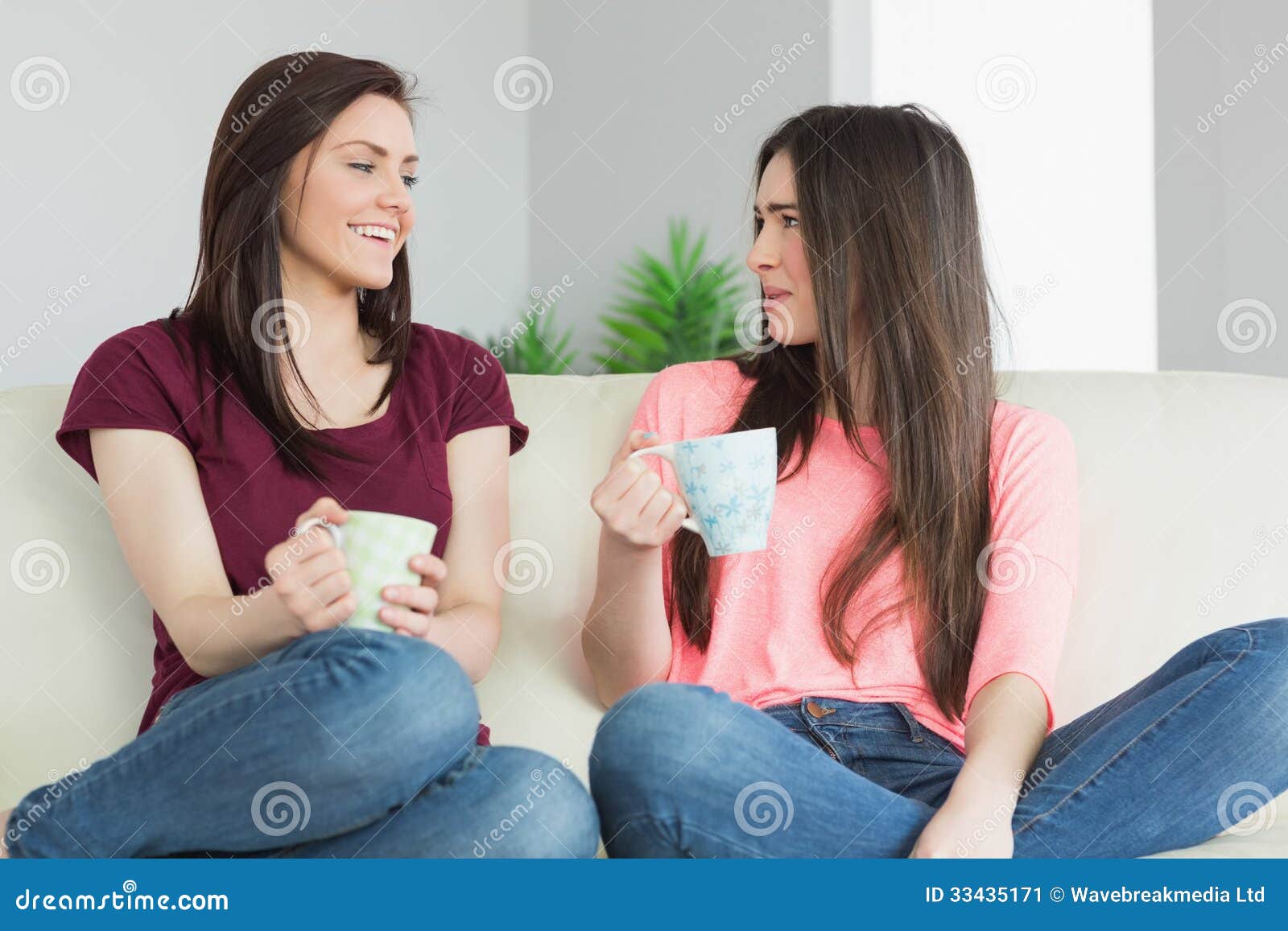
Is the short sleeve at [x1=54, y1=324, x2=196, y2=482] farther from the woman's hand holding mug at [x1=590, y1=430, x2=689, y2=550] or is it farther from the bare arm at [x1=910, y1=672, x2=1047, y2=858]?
the bare arm at [x1=910, y1=672, x2=1047, y2=858]

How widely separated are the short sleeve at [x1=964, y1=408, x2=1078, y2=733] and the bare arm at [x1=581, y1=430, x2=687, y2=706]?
36 centimetres

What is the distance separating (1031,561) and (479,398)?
691 mm

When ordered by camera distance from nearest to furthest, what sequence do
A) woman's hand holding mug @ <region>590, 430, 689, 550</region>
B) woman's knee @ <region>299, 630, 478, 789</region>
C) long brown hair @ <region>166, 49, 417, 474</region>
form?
1. woman's knee @ <region>299, 630, 478, 789</region>
2. woman's hand holding mug @ <region>590, 430, 689, 550</region>
3. long brown hair @ <region>166, 49, 417, 474</region>

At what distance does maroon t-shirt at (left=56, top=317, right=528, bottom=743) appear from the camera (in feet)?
4.57

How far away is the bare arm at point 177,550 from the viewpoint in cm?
123

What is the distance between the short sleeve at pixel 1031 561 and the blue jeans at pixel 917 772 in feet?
0.31

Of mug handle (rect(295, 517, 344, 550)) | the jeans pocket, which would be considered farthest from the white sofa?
mug handle (rect(295, 517, 344, 550))

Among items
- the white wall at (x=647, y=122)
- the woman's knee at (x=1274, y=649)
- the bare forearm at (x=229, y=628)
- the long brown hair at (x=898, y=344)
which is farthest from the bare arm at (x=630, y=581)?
the white wall at (x=647, y=122)

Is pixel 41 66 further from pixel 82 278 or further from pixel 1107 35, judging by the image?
pixel 1107 35

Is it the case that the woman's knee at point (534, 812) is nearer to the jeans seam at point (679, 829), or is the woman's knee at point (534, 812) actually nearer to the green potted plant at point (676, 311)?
the jeans seam at point (679, 829)

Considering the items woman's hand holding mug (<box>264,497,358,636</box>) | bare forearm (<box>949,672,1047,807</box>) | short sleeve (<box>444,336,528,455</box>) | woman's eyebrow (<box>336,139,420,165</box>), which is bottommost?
bare forearm (<box>949,672,1047,807</box>)

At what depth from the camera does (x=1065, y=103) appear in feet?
10.9

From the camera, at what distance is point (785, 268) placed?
5.20 ft

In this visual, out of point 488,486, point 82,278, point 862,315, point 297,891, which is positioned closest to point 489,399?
point 488,486
